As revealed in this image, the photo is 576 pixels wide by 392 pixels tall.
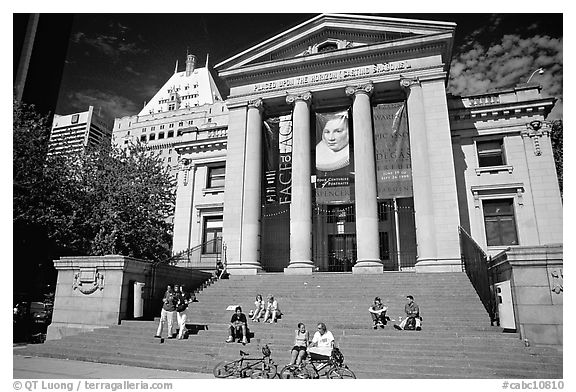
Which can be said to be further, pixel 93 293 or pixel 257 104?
pixel 257 104

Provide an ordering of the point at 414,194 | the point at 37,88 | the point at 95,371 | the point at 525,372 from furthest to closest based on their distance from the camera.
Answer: the point at 37,88, the point at 414,194, the point at 95,371, the point at 525,372

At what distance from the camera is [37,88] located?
22.1 metres

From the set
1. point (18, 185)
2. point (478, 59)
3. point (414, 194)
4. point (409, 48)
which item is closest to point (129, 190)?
point (18, 185)

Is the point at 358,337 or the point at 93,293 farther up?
the point at 93,293

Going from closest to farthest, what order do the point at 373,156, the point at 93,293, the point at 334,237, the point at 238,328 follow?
the point at 238,328
the point at 93,293
the point at 373,156
the point at 334,237

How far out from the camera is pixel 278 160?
23844 millimetres

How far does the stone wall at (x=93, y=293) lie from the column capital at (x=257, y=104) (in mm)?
13355

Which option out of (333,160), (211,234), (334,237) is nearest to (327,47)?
(333,160)

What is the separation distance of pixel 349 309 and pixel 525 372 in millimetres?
6685

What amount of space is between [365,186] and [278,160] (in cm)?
582

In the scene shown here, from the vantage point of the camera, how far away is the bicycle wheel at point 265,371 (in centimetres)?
884

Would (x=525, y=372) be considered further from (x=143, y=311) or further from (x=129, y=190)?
(x=129, y=190)

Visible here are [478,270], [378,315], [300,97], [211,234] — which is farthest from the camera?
[211,234]

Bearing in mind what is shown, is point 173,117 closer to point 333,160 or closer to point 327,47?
point 327,47
